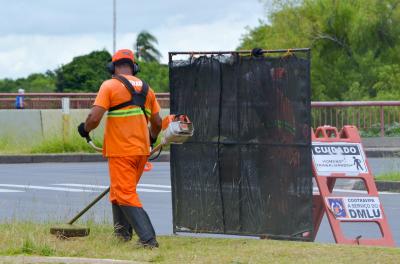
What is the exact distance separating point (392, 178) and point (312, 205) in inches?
375

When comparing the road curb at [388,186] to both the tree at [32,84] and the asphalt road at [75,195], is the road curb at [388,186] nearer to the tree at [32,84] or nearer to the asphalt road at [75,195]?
the asphalt road at [75,195]

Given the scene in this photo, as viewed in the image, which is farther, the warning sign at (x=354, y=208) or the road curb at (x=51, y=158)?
the road curb at (x=51, y=158)

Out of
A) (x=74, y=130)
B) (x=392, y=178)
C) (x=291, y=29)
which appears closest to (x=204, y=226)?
(x=392, y=178)

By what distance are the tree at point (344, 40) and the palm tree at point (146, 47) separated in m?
30.4

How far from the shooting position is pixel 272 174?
1049cm

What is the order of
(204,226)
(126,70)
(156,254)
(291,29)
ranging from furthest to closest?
(291,29), (204,226), (126,70), (156,254)

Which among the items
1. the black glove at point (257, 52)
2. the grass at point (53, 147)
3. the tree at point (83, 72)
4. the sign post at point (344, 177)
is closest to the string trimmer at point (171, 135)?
the black glove at point (257, 52)

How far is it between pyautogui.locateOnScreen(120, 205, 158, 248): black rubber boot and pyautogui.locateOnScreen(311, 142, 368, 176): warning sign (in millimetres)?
2245

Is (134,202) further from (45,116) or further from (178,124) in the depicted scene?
(45,116)

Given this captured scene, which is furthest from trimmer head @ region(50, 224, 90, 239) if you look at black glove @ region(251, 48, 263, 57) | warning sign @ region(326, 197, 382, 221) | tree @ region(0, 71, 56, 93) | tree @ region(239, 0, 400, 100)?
tree @ region(0, 71, 56, 93)

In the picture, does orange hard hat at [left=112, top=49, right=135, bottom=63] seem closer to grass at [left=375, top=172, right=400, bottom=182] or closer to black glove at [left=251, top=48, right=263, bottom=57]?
black glove at [left=251, top=48, right=263, bottom=57]

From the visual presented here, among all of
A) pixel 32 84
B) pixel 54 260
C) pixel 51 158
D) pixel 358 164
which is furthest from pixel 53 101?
pixel 32 84

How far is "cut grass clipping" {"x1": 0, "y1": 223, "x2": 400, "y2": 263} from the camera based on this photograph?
9281mm

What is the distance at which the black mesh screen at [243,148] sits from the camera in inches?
407
